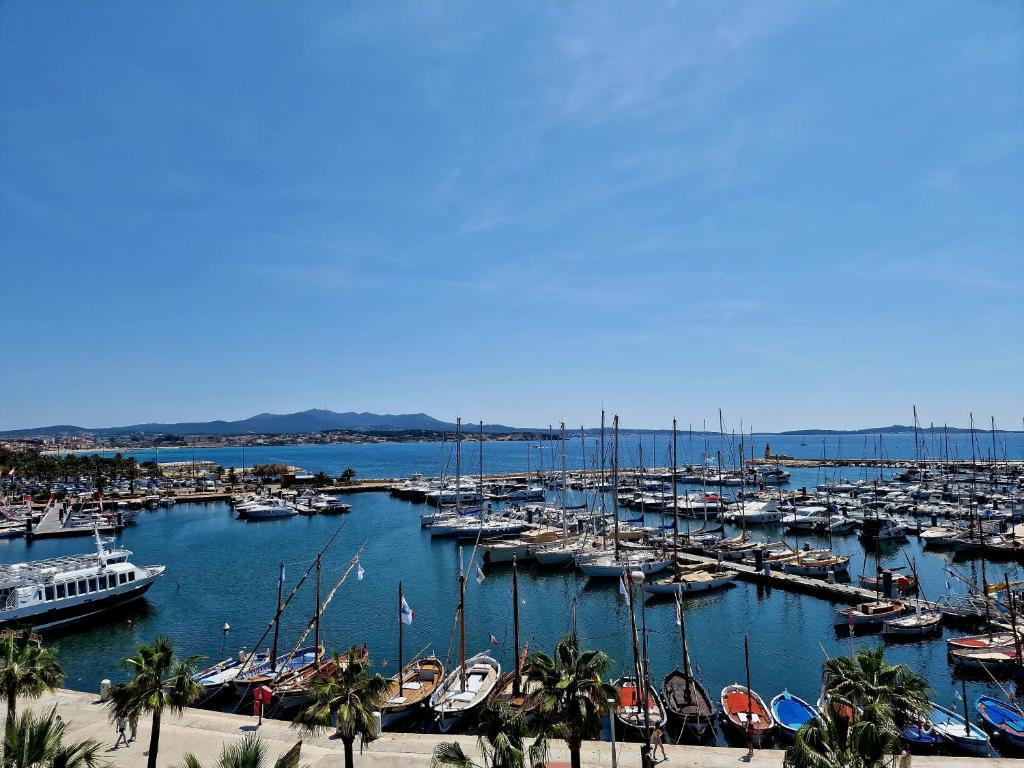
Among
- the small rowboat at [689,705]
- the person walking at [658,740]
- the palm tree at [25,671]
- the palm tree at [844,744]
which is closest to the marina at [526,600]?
the small rowboat at [689,705]

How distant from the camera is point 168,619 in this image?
51.8 meters

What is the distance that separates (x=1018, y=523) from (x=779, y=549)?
1585 inches

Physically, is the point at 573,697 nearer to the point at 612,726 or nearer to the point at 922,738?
the point at 612,726

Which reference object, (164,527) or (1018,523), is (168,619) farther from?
(1018,523)

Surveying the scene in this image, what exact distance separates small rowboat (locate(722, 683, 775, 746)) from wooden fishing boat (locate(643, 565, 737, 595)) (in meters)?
22.1

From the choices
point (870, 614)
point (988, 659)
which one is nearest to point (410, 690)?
point (988, 659)

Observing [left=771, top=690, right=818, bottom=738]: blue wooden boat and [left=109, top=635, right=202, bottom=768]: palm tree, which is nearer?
[left=109, top=635, right=202, bottom=768]: palm tree

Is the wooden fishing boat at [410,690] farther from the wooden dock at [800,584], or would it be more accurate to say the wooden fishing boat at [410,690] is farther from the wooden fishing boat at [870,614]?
the wooden dock at [800,584]

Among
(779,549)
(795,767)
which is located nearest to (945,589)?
(779,549)

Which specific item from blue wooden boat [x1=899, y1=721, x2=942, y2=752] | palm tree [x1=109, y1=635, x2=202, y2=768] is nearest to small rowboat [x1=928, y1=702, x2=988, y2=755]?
blue wooden boat [x1=899, y1=721, x2=942, y2=752]

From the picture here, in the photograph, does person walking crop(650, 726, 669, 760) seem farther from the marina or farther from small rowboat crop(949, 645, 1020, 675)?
small rowboat crop(949, 645, 1020, 675)

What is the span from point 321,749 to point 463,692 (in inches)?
334

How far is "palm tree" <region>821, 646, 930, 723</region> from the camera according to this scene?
18625 mm

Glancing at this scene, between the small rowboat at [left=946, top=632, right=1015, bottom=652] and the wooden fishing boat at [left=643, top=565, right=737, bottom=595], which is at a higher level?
the small rowboat at [left=946, top=632, right=1015, bottom=652]
